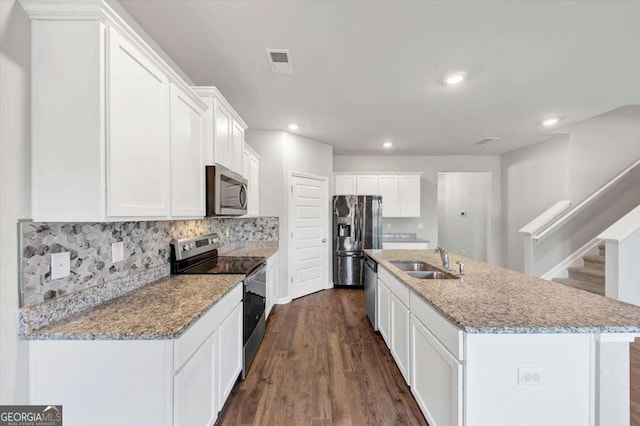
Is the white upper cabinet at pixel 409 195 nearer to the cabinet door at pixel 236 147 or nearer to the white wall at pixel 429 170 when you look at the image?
the white wall at pixel 429 170

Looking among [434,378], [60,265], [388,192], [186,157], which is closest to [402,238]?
[388,192]

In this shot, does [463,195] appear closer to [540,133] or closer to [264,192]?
[540,133]

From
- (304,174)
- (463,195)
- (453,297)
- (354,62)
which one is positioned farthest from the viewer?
(463,195)

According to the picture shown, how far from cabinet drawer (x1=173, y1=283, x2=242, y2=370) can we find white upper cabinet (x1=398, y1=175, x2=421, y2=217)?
14.5ft

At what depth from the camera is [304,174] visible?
184 inches

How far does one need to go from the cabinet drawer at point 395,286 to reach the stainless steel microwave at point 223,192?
1.59 meters

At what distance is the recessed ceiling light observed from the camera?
2.56 metres

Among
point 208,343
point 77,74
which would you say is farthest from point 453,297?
point 77,74

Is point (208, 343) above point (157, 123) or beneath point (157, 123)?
beneath

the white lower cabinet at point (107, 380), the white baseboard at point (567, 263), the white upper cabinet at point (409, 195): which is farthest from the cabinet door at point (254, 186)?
the white baseboard at point (567, 263)

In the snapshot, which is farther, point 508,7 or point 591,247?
point 591,247

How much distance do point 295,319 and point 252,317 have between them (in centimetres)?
127

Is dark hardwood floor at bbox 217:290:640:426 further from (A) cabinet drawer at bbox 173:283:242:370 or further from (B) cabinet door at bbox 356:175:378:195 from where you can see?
(B) cabinet door at bbox 356:175:378:195

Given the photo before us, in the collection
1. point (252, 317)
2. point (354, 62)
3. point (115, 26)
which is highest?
point (354, 62)
